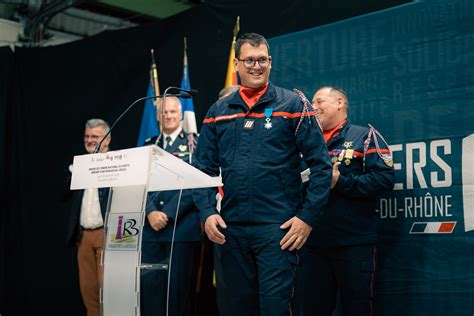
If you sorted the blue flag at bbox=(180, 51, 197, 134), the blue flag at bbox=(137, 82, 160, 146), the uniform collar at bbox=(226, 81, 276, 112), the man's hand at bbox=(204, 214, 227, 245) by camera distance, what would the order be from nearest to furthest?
the man's hand at bbox=(204, 214, 227, 245) < the uniform collar at bbox=(226, 81, 276, 112) < the blue flag at bbox=(180, 51, 197, 134) < the blue flag at bbox=(137, 82, 160, 146)

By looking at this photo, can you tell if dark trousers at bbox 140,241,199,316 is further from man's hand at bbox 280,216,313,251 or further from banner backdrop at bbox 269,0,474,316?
man's hand at bbox 280,216,313,251

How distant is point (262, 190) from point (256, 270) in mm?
Answer: 329

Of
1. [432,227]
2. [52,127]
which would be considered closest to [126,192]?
[432,227]

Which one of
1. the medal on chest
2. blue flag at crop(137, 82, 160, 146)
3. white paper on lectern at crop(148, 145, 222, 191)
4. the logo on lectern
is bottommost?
the logo on lectern

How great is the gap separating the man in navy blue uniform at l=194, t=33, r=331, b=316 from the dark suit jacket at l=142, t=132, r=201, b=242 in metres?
1.06

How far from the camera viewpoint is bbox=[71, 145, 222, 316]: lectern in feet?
7.81

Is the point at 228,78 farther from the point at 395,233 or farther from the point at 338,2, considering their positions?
the point at 395,233

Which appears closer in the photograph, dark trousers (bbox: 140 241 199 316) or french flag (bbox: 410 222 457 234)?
french flag (bbox: 410 222 457 234)

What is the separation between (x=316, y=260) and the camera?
3244 mm

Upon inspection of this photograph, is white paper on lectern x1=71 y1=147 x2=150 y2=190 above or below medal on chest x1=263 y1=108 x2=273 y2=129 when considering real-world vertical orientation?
below

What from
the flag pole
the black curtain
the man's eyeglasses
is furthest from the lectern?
the black curtain

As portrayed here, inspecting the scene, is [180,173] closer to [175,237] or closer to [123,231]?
[123,231]

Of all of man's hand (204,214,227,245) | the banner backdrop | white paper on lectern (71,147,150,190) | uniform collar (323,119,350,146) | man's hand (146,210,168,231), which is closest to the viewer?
white paper on lectern (71,147,150,190)

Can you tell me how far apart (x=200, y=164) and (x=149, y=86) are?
103 inches
